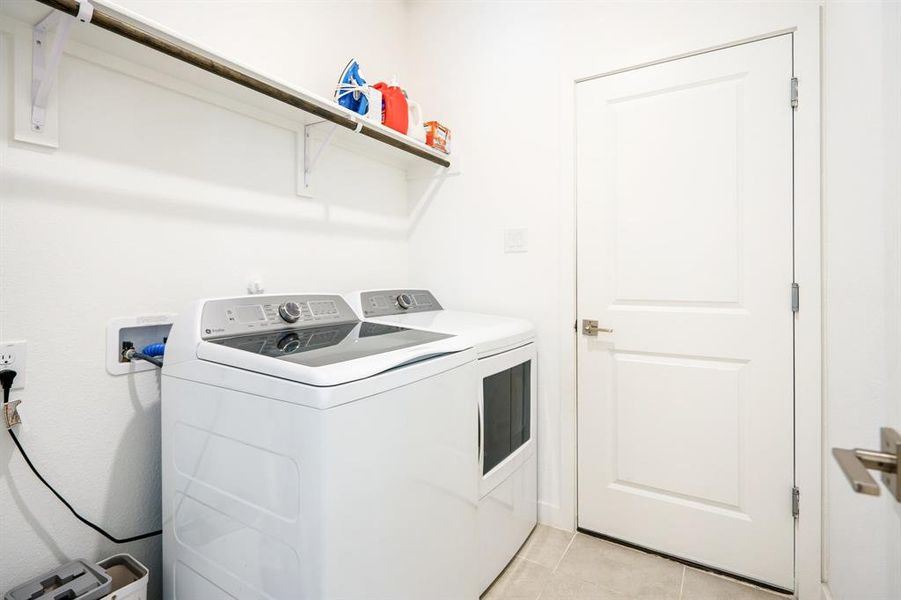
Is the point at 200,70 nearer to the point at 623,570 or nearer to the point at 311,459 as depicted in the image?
the point at 311,459

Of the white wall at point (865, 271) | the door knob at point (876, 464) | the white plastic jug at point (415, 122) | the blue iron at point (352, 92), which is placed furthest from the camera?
the white plastic jug at point (415, 122)

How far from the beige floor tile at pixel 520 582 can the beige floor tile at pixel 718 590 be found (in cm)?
51

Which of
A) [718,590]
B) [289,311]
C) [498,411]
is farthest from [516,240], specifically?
[718,590]

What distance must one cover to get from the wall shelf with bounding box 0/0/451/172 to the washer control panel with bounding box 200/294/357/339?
0.58 meters

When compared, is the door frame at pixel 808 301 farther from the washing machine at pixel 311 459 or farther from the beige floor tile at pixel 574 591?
the washing machine at pixel 311 459

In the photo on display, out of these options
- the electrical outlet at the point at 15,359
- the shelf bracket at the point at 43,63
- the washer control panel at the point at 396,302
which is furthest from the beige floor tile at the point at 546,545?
the shelf bracket at the point at 43,63

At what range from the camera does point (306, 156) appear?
1815 millimetres

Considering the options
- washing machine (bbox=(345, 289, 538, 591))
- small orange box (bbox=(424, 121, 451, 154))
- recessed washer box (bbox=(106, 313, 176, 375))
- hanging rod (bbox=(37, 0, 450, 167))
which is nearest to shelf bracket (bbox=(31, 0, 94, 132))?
hanging rod (bbox=(37, 0, 450, 167))

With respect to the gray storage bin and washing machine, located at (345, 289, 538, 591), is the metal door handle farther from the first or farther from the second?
the gray storage bin

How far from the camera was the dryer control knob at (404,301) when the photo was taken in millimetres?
1984

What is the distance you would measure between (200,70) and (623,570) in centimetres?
233

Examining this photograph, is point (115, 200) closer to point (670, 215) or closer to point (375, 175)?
point (375, 175)

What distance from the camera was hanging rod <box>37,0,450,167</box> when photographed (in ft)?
3.19

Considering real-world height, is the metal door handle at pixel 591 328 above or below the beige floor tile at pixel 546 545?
above
